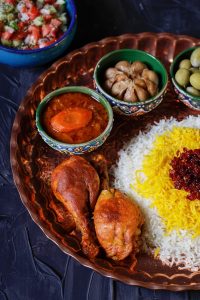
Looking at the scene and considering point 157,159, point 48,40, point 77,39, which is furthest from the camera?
point 77,39

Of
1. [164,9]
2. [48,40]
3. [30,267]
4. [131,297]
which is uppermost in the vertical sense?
[48,40]

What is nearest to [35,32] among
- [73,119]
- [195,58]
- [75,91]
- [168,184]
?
[75,91]

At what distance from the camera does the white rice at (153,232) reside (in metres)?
2.17

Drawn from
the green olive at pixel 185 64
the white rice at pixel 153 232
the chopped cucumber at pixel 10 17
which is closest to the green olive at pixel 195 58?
the green olive at pixel 185 64

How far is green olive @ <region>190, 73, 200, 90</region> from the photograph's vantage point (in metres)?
2.48

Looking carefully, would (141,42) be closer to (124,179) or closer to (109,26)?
(109,26)

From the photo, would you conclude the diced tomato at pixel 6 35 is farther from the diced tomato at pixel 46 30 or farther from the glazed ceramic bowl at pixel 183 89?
the glazed ceramic bowl at pixel 183 89

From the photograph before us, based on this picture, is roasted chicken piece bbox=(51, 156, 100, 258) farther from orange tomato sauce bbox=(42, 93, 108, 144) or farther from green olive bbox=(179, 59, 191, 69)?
green olive bbox=(179, 59, 191, 69)

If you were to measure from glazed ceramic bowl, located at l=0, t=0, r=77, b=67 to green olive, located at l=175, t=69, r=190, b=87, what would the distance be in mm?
672

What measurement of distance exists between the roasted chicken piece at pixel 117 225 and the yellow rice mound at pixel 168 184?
136mm

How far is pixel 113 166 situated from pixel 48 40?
34.0 inches

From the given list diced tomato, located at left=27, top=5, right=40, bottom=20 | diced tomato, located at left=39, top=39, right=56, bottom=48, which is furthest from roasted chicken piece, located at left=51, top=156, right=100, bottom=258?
diced tomato, located at left=27, top=5, right=40, bottom=20

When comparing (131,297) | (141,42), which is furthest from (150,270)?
(141,42)

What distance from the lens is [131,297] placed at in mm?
2098
